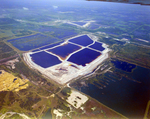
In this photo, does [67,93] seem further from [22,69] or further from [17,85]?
[22,69]

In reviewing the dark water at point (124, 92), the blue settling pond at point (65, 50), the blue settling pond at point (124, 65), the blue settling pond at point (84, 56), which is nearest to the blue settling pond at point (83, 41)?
the blue settling pond at point (65, 50)

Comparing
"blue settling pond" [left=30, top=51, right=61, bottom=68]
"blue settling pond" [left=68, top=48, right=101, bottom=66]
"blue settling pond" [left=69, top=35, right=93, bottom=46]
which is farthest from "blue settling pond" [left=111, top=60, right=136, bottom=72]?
"blue settling pond" [left=30, top=51, right=61, bottom=68]

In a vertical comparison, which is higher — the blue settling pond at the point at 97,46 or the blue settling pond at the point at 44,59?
the blue settling pond at the point at 97,46

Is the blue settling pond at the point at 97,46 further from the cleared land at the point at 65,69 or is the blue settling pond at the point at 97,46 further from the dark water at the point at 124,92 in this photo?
the dark water at the point at 124,92

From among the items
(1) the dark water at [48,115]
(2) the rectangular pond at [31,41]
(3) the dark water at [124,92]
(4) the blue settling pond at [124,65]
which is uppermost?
(2) the rectangular pond at [31,41]

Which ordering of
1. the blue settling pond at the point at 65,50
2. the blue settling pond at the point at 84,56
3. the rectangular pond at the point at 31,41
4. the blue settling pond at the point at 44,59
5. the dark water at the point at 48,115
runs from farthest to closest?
the rectangular pond at the point at 31,41
the blue settling pond at the point at 65,50
the blue settling pond at the point at 84,56
the blue settling pond at the point at 44,59
the dark water at the point at 48,115

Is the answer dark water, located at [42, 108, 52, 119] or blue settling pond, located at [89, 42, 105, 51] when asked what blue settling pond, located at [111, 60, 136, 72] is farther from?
dark water, located at [42, 108, 52, 119]
